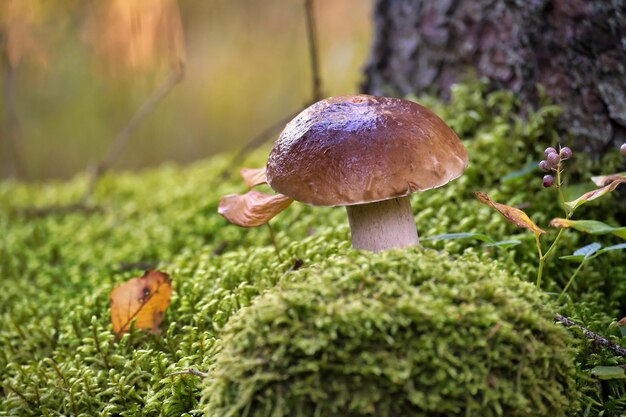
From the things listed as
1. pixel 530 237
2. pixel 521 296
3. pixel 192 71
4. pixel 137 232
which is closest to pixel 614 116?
→ pixel 530 237

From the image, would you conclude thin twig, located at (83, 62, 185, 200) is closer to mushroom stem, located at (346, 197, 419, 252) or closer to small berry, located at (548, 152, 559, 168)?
mushroom stem, located at (346, 197, 419, 252)

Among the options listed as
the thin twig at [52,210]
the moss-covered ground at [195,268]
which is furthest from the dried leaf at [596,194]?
the thin twig at [52,210]

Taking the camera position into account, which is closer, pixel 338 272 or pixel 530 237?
pixel 338 272

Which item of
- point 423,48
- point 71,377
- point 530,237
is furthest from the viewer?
point 423,48

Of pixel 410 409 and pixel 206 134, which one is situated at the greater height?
pixel 206 134

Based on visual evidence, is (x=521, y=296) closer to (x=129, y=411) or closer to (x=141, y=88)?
(x=129, y=411)

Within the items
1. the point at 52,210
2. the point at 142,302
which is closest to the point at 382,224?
the point at 142,302

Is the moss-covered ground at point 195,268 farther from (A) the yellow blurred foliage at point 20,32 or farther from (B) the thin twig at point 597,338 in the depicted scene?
(A) the yellow blurred foliage at point 20,32
